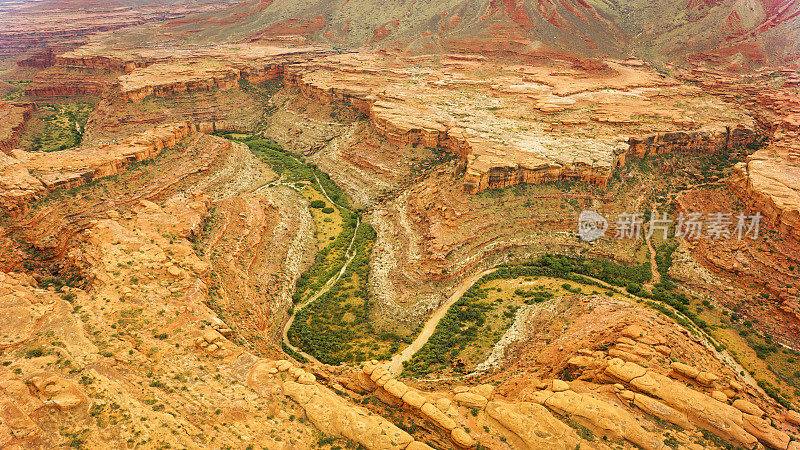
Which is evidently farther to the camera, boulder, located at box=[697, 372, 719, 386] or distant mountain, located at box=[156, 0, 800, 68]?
distant mountain, located at box=[156, 0, 800, 68]

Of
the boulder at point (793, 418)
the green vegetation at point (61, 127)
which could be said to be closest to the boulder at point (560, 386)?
the boulder at point (793, 418)

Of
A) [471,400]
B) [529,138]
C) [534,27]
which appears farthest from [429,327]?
[534,27]

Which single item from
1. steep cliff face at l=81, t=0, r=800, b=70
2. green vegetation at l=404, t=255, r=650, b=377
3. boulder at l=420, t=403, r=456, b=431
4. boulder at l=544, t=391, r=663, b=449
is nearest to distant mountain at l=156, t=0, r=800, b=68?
steep cliff face at l=81, t=0, r=800, b=70

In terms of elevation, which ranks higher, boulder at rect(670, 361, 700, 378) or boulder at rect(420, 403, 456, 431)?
boulder at rect(670, 361, 700, 378)

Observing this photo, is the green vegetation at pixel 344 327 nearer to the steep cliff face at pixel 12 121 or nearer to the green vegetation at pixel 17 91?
the steep cliff face at pixel 12 121

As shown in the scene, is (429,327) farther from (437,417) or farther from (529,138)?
(529,138)

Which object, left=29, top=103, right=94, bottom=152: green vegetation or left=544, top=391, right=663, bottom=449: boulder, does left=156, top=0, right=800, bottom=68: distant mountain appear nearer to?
left=29, top=103, right=94, bottom=152: green vegetation

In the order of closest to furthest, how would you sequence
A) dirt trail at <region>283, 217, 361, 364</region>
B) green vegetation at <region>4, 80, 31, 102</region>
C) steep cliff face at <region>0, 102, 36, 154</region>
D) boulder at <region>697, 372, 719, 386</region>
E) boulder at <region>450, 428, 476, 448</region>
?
boulder at <region>450, 428, 476, 448</region> < boulder at <region>697, 372, 719, 386</region> < dirt trail at <region>283, 217, 361, 364</region> < steep cliff face at <region>0, 102, 36, 154</region> < green vegetation at <region>4, 80, 31, 102</region>
